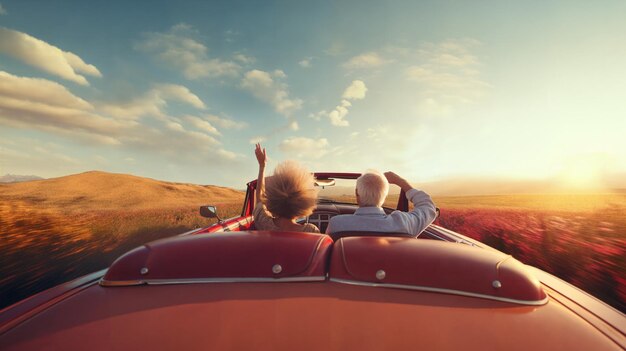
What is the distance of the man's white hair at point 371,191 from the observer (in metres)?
2.54

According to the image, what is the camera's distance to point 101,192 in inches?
1590

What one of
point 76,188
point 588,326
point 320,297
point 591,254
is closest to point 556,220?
point 591,254

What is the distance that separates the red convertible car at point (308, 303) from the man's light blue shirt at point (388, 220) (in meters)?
0.73

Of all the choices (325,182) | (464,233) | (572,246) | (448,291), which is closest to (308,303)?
(448,291)

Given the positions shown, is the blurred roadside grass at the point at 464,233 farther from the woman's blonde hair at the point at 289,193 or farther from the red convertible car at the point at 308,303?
the woman's blonde hair at the point at 289,193

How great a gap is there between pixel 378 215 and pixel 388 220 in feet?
0.33

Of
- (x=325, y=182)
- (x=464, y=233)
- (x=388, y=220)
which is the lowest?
(x=464, y=233)

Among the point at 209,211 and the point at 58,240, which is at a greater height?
the point at 209,211

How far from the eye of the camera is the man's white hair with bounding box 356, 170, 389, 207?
8.32 ft

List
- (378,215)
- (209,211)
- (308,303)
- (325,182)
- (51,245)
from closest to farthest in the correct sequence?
(308,303)
(378,215)
(209,211)
(325,182)
(51,245)

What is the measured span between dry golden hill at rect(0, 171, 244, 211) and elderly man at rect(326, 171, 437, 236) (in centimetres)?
3037

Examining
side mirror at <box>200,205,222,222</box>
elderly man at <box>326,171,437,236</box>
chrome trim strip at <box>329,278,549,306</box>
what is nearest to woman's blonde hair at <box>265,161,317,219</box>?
elderly man at <box>326,171,437,236</box>

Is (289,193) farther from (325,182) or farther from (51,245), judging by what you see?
(51,245)

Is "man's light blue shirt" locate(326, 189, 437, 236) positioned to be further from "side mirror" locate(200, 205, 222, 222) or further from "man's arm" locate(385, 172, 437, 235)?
"side mirror" locate(200, 205, 222, 222)
